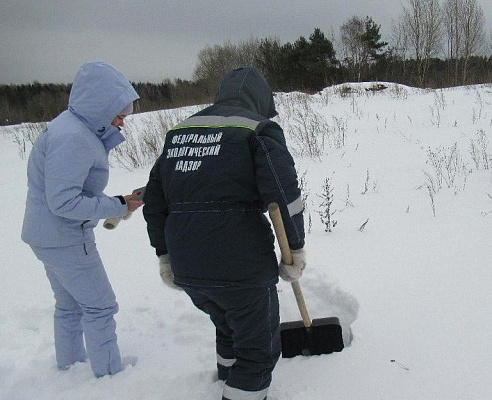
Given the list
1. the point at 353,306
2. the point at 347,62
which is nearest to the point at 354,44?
the point at 347,62

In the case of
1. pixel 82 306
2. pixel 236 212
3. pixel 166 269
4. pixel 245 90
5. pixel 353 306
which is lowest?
pixel 353 306

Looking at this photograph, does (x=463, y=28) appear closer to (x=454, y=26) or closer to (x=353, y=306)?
(x=454, y=26)

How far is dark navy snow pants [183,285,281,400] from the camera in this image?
1.71 metres

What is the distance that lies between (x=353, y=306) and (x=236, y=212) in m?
1.45

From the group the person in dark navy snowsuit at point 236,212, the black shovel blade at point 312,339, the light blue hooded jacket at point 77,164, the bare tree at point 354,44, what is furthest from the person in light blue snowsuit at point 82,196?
the bare tree at point 354,44

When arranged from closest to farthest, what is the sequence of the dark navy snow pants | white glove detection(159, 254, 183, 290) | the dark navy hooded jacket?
the dark navy hooded jacket
the dark navy snow pants
white glove detection(159, 254, 183, 290)

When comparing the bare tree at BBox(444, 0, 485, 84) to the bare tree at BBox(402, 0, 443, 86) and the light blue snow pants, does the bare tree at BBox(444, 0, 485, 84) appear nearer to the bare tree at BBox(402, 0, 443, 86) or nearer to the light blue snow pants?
the bare tree at BBox(402, 0, 443, 86)

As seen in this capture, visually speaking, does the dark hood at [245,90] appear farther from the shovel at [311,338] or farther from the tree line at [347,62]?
the tree line at [347,62]

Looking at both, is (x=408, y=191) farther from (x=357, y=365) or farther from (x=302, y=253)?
(x=302, y=253)

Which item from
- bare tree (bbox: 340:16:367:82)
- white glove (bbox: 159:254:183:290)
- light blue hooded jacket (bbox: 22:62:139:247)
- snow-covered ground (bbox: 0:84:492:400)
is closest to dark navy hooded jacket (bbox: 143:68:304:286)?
white glove (bbox: 159:254:183:290)

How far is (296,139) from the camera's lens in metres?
7.58

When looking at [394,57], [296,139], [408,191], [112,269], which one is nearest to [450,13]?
[394,57]

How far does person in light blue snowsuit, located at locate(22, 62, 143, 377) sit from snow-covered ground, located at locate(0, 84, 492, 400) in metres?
0.46

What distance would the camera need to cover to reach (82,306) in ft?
6.84
